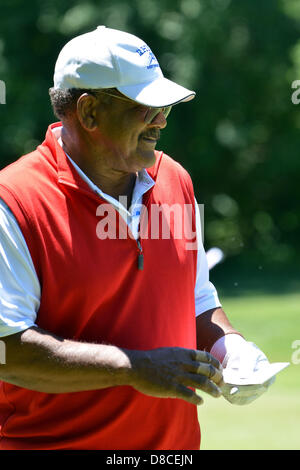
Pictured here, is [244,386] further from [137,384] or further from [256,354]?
[137,384]

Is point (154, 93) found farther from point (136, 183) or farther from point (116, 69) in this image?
point (136, 183)

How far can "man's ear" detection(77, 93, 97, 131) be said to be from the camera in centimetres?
290

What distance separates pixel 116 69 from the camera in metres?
2.86

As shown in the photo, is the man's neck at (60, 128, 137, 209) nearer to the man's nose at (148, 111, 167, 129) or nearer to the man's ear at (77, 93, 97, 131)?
the man's ear at (77, 93, 97, 131)

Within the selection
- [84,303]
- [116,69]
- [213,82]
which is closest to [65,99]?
[116,69]

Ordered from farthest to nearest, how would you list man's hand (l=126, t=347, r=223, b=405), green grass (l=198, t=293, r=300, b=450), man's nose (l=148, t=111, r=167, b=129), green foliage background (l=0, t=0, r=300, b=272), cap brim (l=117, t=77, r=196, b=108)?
green foliage background (l=0, t=0, r=300, b=272) → green grass (l=198, t=293, r=300, b=450) → man's nose (l=148, t=111, r=167, b=129) → cap brim (l=117, t=77, r=196, b=108) → man's hand (l=126, t=347, r=223, b=405)

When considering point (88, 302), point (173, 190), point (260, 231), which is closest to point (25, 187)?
point (88, 302)

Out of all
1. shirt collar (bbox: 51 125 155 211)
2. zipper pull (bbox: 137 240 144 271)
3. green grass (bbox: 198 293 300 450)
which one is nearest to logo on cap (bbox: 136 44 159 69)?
shirt collar (bbox: 51 125 155 211)

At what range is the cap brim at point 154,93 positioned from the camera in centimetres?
285

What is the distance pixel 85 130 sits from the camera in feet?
9.76

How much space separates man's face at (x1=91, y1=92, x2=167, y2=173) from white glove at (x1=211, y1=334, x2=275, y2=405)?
0.75 m

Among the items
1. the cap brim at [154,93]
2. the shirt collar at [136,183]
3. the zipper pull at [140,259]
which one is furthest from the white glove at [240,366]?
the cap brim at [154,93]

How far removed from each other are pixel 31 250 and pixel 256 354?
37.2 inches

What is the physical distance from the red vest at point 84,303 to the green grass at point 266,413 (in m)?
3.27
